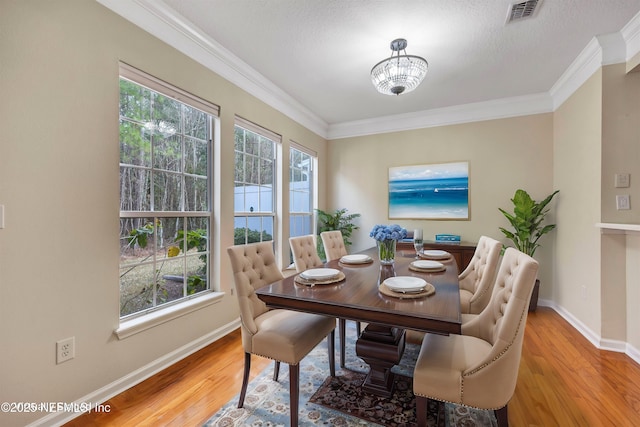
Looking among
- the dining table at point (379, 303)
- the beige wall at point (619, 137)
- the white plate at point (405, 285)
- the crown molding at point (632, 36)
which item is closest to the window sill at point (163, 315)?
the dining table at point (379, 303)

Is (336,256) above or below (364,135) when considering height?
below

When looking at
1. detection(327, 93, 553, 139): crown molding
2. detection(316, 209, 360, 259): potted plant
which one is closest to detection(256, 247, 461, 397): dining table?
detection(316, 209, 360, 259): potted plant

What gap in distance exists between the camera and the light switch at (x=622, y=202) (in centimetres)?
250

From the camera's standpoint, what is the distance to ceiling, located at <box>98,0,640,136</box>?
6.84 feet

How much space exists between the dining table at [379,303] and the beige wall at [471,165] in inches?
86.1

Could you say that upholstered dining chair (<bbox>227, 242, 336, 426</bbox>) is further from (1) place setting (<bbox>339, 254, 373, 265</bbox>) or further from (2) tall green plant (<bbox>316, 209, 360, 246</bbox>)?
(2) tall green plant (<bbox>316, 209, 360, 246</bbox>)

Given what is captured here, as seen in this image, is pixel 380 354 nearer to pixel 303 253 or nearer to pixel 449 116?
pixel 303 253

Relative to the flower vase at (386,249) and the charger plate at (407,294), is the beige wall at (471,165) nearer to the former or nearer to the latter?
the flower vase at (386,249)

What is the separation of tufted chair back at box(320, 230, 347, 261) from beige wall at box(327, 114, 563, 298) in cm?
152

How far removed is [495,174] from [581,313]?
1.89 metres

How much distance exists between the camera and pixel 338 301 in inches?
53.4

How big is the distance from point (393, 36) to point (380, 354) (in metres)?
2.50

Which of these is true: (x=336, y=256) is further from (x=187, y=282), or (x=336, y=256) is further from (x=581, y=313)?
(x=581, y=313)

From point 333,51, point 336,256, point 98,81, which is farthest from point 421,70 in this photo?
point 98,81
